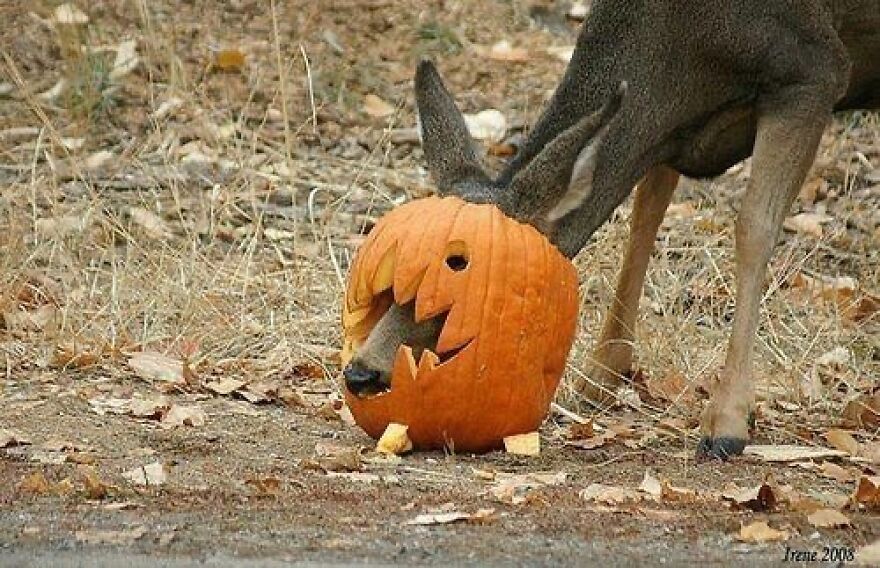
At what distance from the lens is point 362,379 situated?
6.23 m

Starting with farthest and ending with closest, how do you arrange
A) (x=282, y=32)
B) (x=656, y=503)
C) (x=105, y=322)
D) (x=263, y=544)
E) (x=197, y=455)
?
(x=282, y=32)
(x=105, y=322)
(x=197, y=455)
(x=656, y=503)
(x=263, y=544)

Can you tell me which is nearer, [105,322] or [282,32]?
[105,322]

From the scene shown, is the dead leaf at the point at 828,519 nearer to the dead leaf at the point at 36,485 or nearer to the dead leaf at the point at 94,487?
the dead leaf at the point at 94,487

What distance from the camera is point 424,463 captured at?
6188mm

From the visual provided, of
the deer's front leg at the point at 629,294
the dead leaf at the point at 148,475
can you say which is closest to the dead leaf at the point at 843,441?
the deer's front leg at the point at 629,294

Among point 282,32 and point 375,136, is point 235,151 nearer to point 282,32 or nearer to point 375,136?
point 375,136

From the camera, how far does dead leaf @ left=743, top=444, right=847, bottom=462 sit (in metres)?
6.66

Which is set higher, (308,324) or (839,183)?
(839,183)

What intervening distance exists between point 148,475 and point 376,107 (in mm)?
6963

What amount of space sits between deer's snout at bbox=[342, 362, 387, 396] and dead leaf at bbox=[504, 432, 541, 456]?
49 cm

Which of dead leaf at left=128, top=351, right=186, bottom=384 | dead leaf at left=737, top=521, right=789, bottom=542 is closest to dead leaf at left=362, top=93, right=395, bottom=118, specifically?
dead leaf at left=128, top=351, right=186, bottom=384

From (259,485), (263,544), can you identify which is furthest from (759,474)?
(263,544)

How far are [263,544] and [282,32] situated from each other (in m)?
8.98

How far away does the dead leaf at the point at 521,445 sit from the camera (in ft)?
21.0
